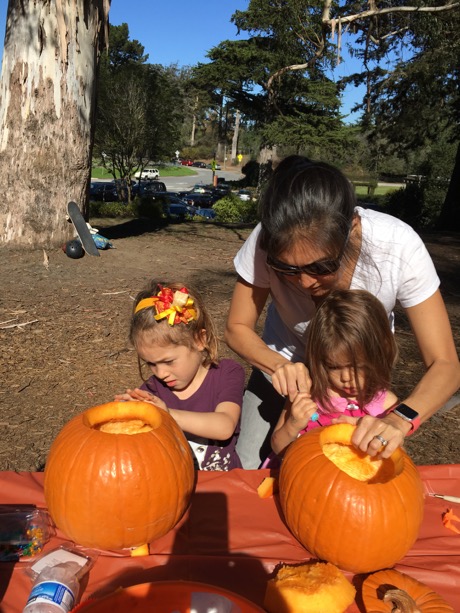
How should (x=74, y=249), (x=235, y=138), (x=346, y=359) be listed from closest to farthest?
(x=346, y=359) < (x=74, y=249) < (x=235, y=138)

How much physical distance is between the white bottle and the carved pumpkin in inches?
26.7

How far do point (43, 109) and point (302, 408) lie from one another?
22.7 ft

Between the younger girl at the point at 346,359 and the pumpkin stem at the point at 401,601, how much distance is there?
714mm

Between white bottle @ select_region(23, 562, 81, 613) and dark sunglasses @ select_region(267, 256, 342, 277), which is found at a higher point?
dark sunglasses @ select_region(267, 256, 342, 277)

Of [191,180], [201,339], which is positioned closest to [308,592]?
[201,339]

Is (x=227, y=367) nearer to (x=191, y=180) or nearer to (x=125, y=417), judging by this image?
(x=125, y=417)

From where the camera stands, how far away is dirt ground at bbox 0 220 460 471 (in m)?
3.57

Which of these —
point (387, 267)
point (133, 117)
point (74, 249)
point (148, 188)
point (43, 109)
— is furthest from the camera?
point (148, 188)

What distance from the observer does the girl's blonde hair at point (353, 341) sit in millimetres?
1991

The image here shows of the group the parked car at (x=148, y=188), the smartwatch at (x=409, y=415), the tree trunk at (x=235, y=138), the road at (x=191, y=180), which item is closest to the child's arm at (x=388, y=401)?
the smartwatch at (x=409, y=415)

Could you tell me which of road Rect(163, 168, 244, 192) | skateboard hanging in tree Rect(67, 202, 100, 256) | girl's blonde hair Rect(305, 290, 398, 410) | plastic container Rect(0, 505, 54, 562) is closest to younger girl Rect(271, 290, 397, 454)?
girl's blonde hair Rect(305, 290, 398, 410)

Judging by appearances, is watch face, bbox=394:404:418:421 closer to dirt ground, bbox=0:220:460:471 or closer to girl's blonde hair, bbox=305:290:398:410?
girl's blonde hair, bbox=305:290:398:410

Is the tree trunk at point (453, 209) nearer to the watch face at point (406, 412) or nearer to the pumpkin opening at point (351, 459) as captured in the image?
the watch face at point (406, 412)

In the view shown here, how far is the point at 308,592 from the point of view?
48.7 inches
